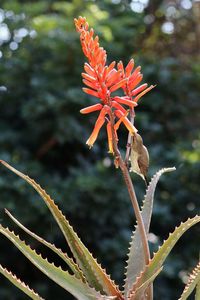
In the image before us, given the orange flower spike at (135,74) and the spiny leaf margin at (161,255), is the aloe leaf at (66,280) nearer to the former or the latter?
the spiny leaf margin at (161,255)

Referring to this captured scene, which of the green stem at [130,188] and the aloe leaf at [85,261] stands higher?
the green stem at [130,188]

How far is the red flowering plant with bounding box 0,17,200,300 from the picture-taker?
825 millimetres

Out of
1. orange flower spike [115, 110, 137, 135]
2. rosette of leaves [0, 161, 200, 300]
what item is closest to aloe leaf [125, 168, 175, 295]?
rosette of leaves [0, 161, 200, 300]

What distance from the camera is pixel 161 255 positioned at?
84cm

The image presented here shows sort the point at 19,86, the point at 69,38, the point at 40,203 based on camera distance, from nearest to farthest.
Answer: the point at 40,203 → the point at 69,38 → the point at 19,86

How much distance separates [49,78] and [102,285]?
247cm

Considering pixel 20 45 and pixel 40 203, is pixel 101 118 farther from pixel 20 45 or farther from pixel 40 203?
pixel 20 45

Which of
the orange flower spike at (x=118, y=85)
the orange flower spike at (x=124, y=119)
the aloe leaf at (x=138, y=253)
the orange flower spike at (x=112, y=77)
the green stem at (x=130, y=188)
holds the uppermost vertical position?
the orange flower spike at (x=112, y=77)

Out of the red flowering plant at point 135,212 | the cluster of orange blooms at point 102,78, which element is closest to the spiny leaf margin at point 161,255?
the red flowering plant at point 135,212

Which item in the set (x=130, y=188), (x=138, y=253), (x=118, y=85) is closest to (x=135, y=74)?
(x=118, y=85)

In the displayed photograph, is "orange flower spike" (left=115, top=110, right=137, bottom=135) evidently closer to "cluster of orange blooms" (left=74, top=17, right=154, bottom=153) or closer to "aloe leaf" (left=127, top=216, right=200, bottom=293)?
"cluster of orange blooms" (left=74, top=17, right=154, bottom=153)

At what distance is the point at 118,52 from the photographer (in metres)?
3.42

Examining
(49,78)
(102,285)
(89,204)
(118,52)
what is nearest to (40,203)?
(89,204)

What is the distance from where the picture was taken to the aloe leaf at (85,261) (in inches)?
35.3
